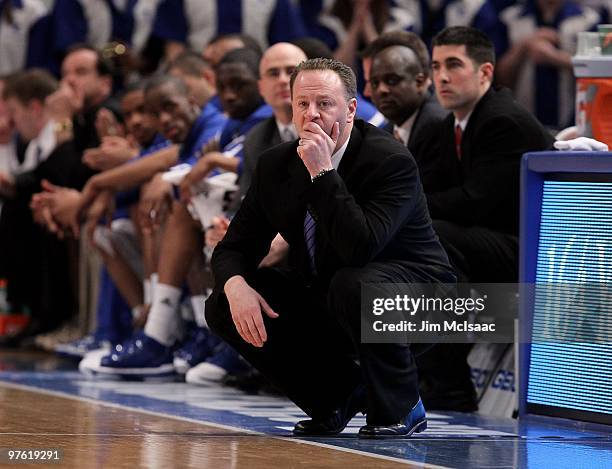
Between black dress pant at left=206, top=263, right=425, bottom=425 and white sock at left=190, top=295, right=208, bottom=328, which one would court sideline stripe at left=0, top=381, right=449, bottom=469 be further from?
white sock at left=190, top=295, right=208, bottom=328

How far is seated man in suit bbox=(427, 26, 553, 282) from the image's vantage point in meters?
5.16

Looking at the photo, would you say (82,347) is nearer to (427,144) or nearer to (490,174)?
(427,144)

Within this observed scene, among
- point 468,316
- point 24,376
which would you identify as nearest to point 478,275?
point 468,316

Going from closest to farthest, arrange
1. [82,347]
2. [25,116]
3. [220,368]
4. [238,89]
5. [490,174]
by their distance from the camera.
Result: [490,174] < [220,368] < [238,89] < [82,347] < [25,116]

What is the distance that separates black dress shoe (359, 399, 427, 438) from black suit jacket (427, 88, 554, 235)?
4.08ft

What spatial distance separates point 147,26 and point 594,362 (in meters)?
5.40

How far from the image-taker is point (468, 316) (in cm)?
513

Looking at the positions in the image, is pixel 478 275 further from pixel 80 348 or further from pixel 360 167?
pixel 80 348

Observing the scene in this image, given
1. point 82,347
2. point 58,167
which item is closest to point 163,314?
point 82,347

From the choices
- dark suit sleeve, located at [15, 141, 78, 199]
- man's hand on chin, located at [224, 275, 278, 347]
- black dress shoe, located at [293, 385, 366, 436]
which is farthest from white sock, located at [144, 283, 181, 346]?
man's hand on chin, located at [224, 275, 278, 347]

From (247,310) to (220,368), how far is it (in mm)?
2140

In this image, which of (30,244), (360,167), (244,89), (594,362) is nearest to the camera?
(360,167)

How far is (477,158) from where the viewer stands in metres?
5.31

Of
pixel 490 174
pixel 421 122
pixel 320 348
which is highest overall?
pixel 421 122
